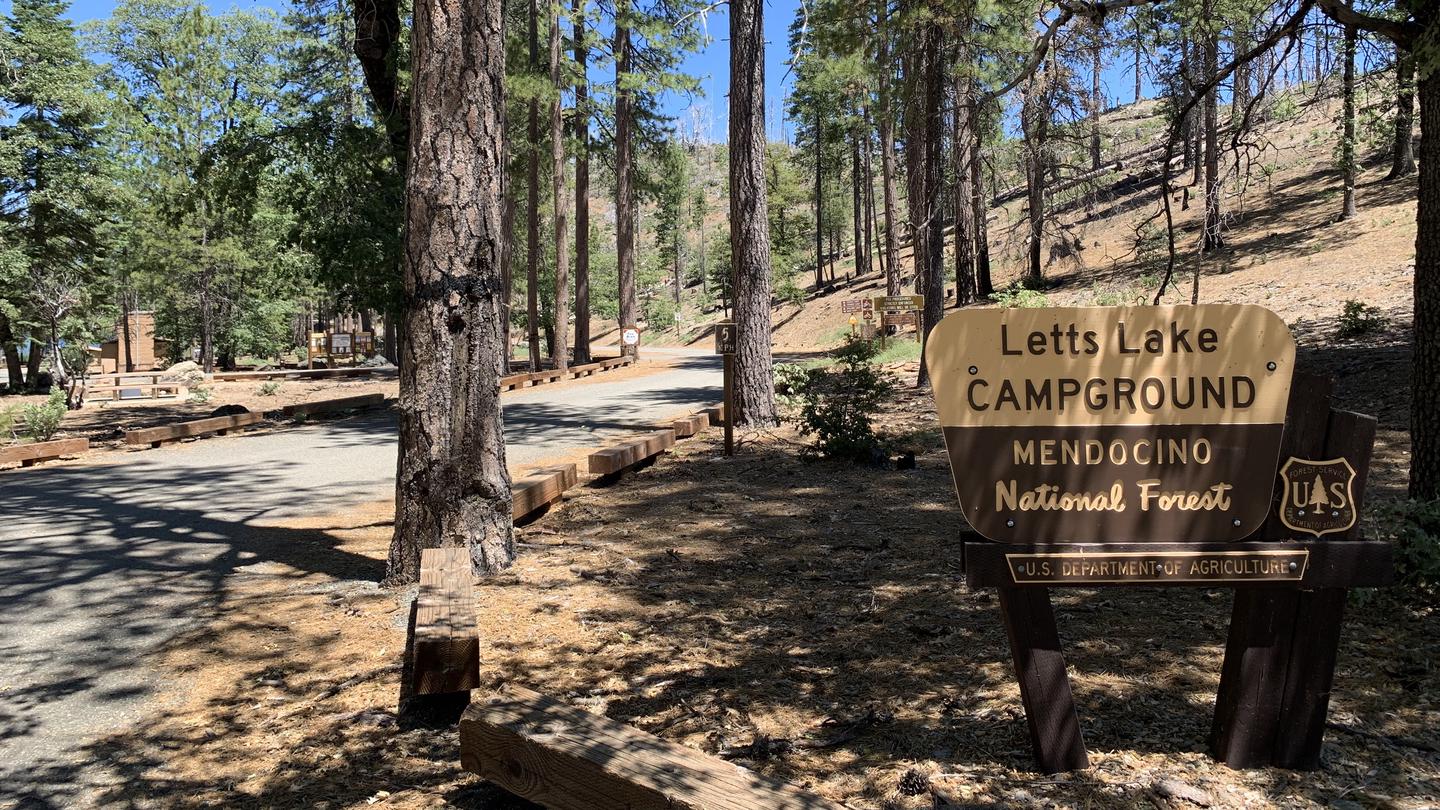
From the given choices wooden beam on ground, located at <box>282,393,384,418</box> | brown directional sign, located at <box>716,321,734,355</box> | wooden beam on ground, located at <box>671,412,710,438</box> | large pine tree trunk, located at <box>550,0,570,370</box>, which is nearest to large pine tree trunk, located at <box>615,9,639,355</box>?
large pine tree trunk, located at <box>550,0,570,370</box>

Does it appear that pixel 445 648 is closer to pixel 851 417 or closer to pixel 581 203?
pixel 851 417

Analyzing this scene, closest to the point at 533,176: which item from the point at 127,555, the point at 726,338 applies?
the point at 726,338

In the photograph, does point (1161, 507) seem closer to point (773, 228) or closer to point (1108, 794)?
point (1108, 794)

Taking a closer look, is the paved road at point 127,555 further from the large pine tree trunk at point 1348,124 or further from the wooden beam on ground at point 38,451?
the large pine tree trunk at point 1348,124

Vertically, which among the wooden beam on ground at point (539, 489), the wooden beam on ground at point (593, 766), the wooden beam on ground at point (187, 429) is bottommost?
the wooden beam on ground at point (593, 766)

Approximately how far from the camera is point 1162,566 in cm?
280

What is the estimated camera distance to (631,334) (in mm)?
27578

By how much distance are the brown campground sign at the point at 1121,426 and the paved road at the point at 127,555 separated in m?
3.22

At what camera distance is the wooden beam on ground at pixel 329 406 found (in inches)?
575

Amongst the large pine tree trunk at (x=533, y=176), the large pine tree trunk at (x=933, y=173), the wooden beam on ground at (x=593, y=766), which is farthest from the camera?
the large pine tree trunk at (x=533, y=176)

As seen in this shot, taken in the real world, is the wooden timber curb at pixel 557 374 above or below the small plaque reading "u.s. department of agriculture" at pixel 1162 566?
above

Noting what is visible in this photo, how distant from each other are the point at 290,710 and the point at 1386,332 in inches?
567

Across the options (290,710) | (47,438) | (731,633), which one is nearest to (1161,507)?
(731,633)

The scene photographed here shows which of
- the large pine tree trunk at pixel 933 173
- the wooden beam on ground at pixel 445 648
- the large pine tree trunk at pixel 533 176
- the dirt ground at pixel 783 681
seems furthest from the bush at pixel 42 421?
the large pine tree trunk at pixel 533 176
